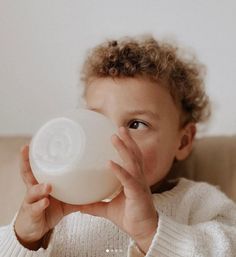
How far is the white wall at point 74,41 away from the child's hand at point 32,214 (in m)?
0.60

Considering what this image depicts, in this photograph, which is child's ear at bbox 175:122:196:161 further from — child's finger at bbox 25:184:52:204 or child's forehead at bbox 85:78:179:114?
child's finger at bbox 25:184:52:204

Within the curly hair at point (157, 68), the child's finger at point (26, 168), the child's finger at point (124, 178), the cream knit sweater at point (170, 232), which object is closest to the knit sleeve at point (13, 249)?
the cream knit sweater at point (170, 232)

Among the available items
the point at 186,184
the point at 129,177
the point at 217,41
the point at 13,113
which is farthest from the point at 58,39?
the point at 129,177

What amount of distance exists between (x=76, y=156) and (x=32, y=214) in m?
0.17

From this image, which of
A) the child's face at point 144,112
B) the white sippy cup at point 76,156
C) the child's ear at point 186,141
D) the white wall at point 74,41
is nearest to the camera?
the white sippy cup at point 76,156

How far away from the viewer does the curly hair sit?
1085 mm

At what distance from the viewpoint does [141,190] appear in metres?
0.80

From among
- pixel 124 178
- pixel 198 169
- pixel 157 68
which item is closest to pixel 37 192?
pixel 124 178

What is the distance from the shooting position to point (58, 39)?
1.51 meters

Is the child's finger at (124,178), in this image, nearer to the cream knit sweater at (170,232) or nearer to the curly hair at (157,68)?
the cream knit sweater at (170,232)

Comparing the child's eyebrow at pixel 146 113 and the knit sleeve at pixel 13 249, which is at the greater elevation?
the child's eyebrow at pixel 146 113

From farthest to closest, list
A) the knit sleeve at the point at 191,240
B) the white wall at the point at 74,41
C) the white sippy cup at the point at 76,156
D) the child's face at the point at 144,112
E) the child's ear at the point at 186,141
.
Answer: the white wall at the point at 74,41
the child's ear at the point at 186,141
the child's face at the point at 144,112
the knit sleeve at the point at 191,240
the white sippy cup at the point at 76,156

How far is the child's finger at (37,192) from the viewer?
0.78 m

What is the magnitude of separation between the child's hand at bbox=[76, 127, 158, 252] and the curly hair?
291 millimetres
